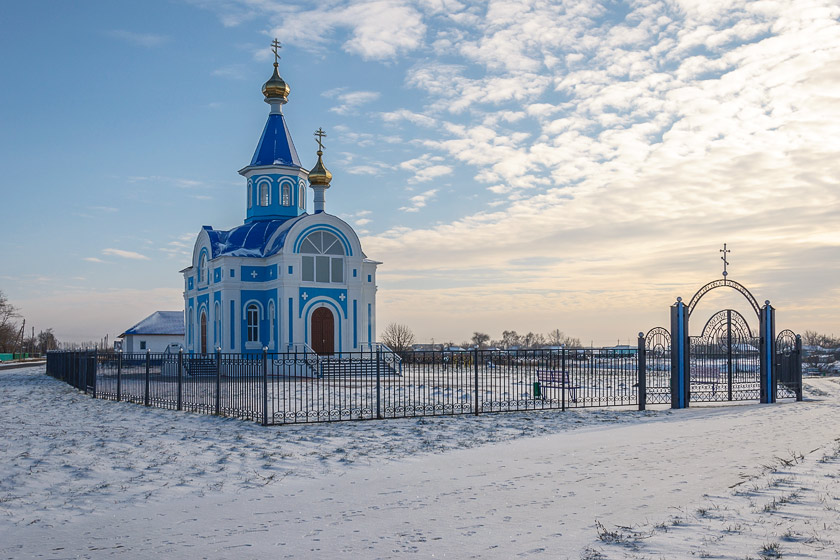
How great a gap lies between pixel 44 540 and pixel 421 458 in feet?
15.5

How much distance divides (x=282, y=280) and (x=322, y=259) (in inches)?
80.3

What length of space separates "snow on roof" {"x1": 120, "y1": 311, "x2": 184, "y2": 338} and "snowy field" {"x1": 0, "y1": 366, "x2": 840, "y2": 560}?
51.2 m

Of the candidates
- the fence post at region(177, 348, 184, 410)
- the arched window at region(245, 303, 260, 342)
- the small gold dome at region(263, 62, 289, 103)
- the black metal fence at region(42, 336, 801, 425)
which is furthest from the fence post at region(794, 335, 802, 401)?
the small gold dome at region(263, 62, 289, 103)

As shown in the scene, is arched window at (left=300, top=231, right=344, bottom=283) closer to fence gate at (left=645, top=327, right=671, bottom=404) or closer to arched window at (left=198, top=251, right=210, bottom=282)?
arched window at (left=198, top=251, right=210, bottom=282)

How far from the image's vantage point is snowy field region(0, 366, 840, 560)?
5633 mm

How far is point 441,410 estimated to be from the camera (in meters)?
14.3

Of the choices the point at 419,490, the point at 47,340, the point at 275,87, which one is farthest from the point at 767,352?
the point at 47,340

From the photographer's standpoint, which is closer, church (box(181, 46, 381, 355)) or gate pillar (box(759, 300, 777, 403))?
gate pillar (box(759, 300, 777, 403))

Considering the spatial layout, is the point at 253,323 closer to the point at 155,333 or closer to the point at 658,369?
the point at 658,369

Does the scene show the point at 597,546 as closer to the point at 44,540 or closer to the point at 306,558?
the point at 306,558

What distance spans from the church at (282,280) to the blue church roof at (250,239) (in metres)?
0.05

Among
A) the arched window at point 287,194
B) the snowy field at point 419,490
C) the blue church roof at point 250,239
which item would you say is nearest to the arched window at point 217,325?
the blue church roof at point 250,239

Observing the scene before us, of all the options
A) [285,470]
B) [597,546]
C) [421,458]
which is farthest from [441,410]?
[597,546]

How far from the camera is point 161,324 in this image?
62562mm
